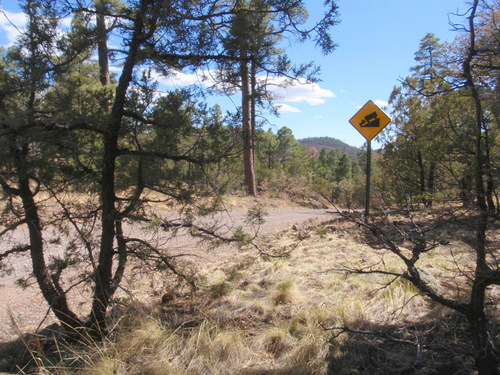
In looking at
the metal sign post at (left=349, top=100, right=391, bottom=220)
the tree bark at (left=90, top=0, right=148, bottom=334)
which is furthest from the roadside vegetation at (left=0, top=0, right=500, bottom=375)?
the metal sign post at (left=349, top=100, right=391, bottom=220)

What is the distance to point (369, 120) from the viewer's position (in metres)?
7.33

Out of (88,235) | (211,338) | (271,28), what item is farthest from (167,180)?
(271,28)

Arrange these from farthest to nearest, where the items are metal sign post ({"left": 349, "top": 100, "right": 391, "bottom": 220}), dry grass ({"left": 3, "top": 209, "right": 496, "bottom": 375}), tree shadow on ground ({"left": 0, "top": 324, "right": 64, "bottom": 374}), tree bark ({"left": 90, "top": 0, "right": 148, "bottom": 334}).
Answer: metal sign post ({"left": 349, "top": 100, "right": 391, "bottom": 220}) → tree shadow on ground ({"left": 0, "top": 324, "right": 64, "bottom": 374}) → tree bark ({"left": 90, "top": 0, "right": 148, "bottom": 334}) → dry grass ({"left": 3, "top": 209, "right": 496, "bottom": 375})

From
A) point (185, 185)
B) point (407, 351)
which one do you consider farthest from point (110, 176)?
point (407, 351)

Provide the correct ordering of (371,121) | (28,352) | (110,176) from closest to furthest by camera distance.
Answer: (110,176) < (28,352) < (371,121)

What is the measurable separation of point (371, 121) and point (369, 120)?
5 centimetres

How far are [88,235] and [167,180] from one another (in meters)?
0.92

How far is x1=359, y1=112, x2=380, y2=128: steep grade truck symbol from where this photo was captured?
7262 mm

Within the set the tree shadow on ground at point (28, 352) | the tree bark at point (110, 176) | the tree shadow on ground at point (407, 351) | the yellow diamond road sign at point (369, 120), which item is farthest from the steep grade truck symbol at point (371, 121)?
the tree shadow on ground at point (28, 352)

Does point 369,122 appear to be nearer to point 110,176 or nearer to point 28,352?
point 110,176

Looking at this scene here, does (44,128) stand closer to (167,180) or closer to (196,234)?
(167,180)

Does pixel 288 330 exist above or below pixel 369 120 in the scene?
below

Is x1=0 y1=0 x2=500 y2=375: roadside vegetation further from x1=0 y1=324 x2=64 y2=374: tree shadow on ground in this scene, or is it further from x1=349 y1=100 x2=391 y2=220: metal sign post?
x1=349 y1=100 x2=391 y2=220: metal sign post

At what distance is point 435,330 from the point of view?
3223mm
